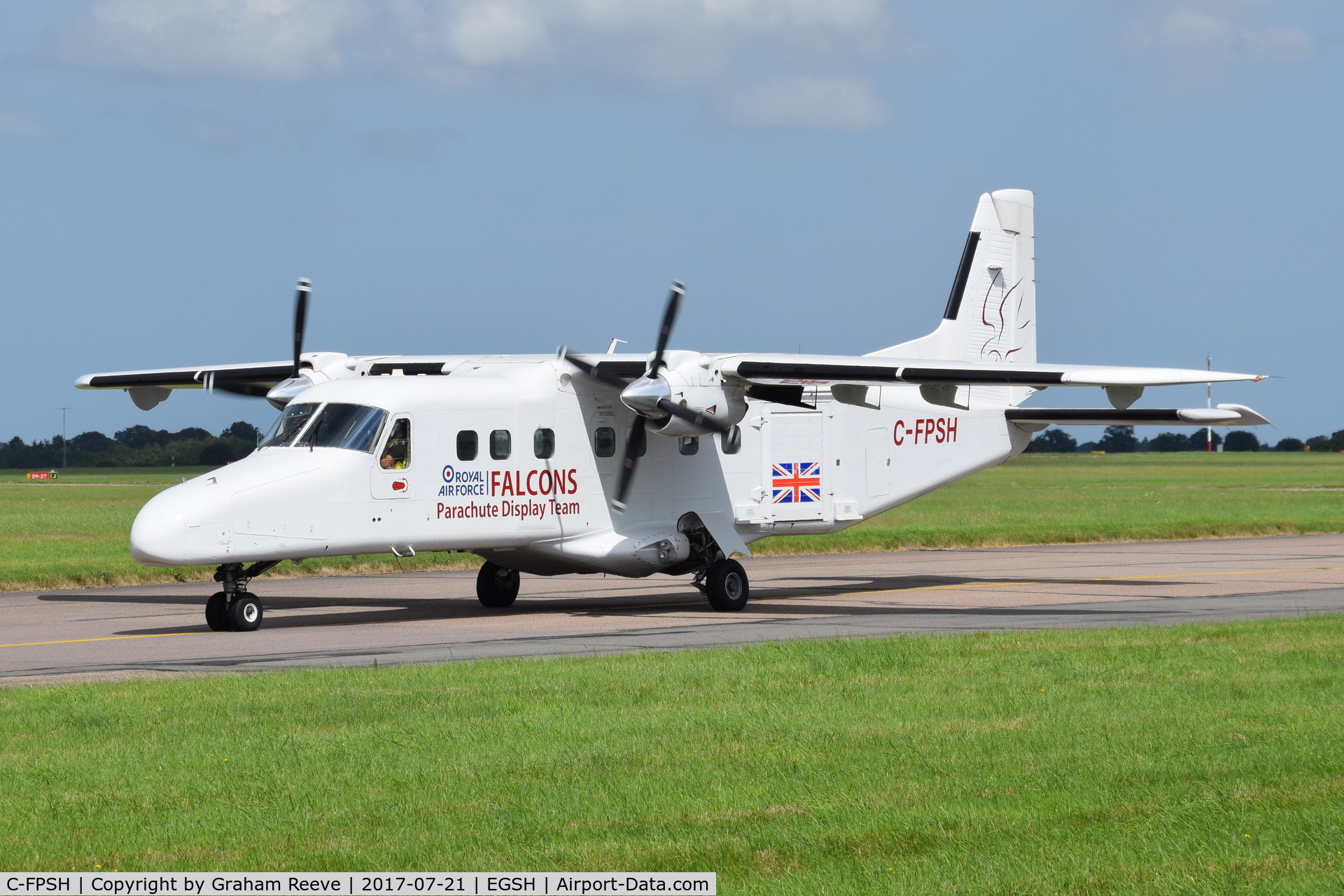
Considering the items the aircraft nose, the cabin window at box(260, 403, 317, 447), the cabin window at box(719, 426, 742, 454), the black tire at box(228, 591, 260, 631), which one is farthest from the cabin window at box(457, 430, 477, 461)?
the cabin window at box(719, 426, 742, 454)

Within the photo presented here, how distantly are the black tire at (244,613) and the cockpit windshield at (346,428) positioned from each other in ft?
6.41

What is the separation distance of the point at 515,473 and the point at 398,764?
11.4 m

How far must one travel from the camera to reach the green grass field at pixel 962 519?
30.9 m

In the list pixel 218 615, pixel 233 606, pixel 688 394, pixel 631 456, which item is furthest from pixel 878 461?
pixel 218 615

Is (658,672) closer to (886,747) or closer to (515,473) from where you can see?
(886,747)

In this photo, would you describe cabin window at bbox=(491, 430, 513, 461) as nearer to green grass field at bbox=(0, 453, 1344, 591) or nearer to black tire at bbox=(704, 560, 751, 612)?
black tire at bbox=(704, 560, 751, 612)

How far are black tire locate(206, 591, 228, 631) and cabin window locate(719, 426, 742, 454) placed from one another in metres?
7.70

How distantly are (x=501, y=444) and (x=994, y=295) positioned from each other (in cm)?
1072

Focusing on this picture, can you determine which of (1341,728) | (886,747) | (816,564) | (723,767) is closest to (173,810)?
(723,767)

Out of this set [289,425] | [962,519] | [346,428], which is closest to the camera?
[346,428]

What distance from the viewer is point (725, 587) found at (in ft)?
74.0

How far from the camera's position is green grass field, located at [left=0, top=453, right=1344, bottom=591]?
3088 centimetres

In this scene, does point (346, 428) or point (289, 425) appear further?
point (289, 425)

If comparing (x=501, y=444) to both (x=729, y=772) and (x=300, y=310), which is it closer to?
(x=300, y=310)
